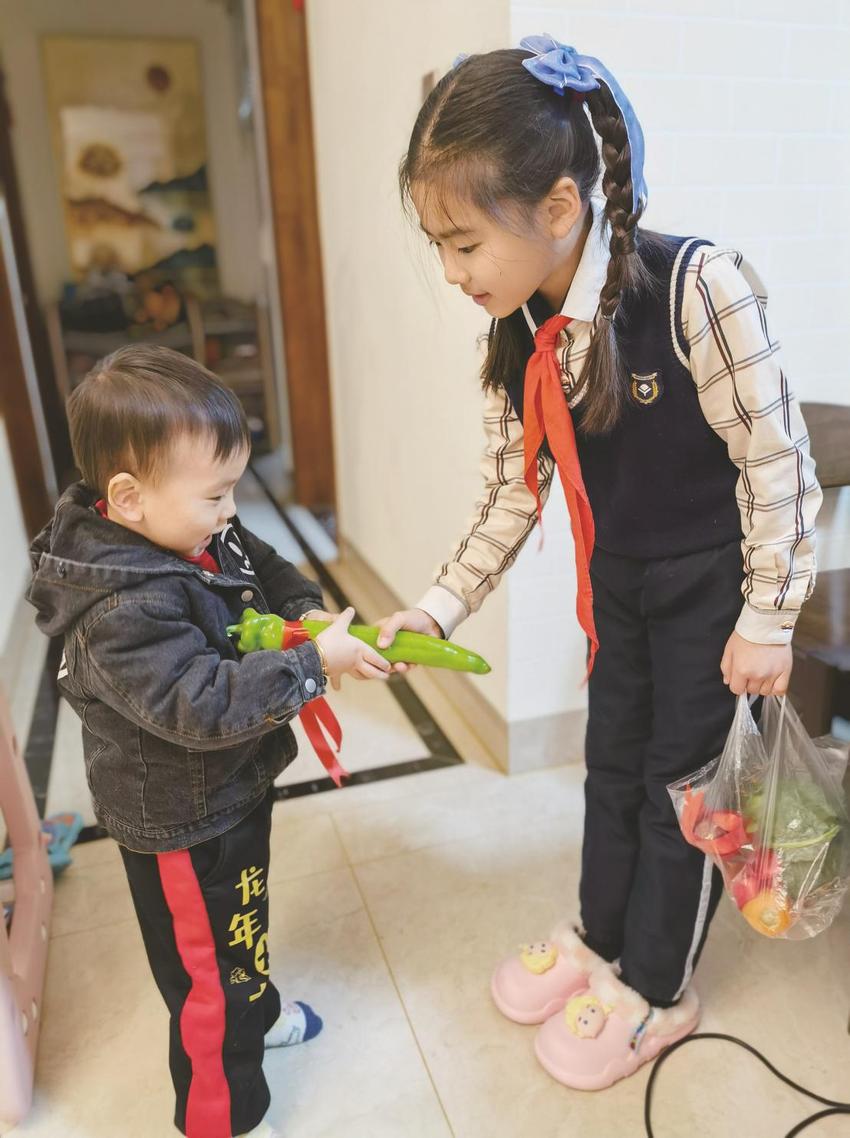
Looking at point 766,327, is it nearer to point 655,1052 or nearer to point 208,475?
point 208,475

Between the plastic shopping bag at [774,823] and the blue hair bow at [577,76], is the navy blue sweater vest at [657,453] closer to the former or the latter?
→ the blue hair bow at [577,76]

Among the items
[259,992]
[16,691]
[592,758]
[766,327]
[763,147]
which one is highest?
[763,147]

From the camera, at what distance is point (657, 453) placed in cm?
91

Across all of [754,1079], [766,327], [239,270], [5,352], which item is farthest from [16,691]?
[239,270]

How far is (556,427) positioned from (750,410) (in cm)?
19

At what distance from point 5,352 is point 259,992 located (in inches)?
91.7

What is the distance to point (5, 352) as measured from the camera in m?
2.70

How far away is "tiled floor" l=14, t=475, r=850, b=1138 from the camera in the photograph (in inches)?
42.1

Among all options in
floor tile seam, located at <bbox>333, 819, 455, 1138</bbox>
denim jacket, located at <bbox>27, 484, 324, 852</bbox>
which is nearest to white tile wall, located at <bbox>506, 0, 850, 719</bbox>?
floor tile seam, located at <bbox>333, 819, 455, 1138</bbox>

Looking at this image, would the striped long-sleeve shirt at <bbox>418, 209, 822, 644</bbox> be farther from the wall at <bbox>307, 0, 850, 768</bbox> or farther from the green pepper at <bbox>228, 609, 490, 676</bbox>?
the wall at <bbox>307, 0, 850, 768</bbox>

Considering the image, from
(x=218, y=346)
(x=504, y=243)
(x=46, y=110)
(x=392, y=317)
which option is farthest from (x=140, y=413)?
(x=46, y=110)

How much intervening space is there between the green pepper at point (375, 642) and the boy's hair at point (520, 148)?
35 cm

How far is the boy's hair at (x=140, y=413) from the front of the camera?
799mm

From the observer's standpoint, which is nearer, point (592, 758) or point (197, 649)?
point (197, 649)
